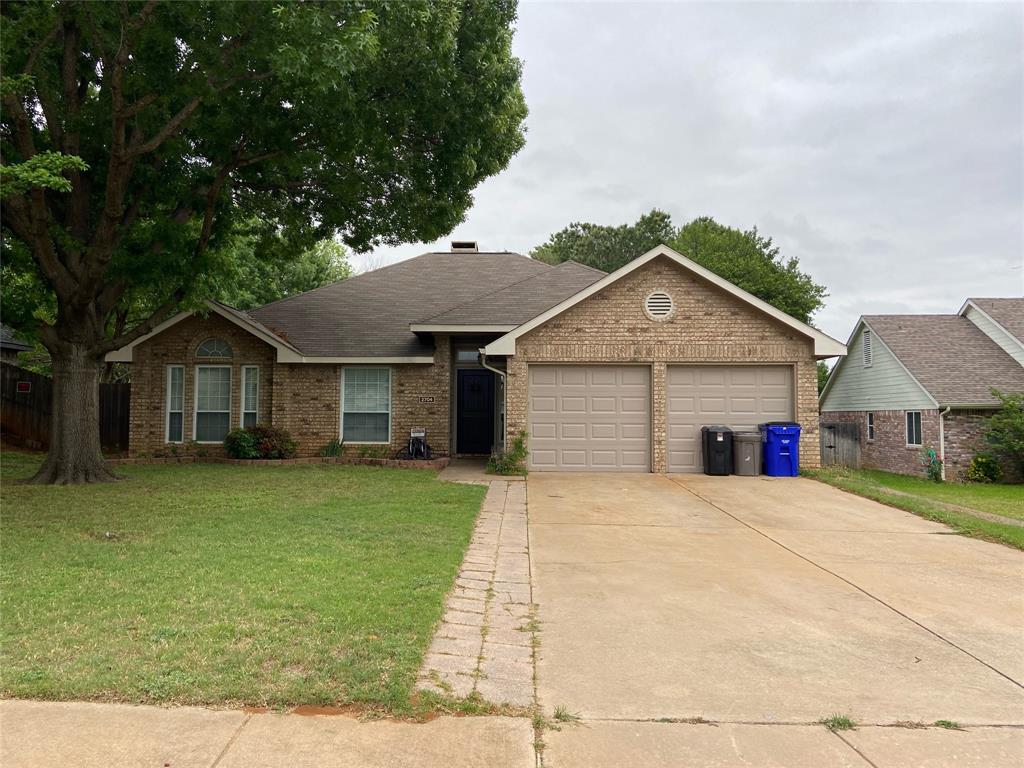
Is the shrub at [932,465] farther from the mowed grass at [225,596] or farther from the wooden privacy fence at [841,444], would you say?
the mowed grass at [225,596]

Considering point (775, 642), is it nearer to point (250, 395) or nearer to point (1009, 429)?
point (250, 395)

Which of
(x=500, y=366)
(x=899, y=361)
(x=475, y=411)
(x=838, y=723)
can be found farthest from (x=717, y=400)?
(x=838, y=723)

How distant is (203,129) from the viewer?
1164 cm

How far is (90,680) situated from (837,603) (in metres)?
5.15

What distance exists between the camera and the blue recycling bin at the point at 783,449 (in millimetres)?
13727

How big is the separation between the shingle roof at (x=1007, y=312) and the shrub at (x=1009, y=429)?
142 inches

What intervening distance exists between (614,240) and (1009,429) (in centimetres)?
3395

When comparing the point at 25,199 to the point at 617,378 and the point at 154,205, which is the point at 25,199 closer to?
the point at 154,205

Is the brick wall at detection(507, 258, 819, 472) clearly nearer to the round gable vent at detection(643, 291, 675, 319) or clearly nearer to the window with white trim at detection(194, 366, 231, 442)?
the round gable vent at detection(643, 291, 675, 319)

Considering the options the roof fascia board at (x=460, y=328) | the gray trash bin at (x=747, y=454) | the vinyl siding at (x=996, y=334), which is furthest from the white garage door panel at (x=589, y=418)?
the vinyl siding at (x=996, y=334)

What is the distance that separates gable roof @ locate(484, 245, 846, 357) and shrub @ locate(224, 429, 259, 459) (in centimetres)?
576

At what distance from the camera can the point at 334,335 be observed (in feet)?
54.5

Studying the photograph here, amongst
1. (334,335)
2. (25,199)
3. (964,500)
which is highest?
(25,199)

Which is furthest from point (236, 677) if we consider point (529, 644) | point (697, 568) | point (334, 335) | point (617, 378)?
point (334, 335)
